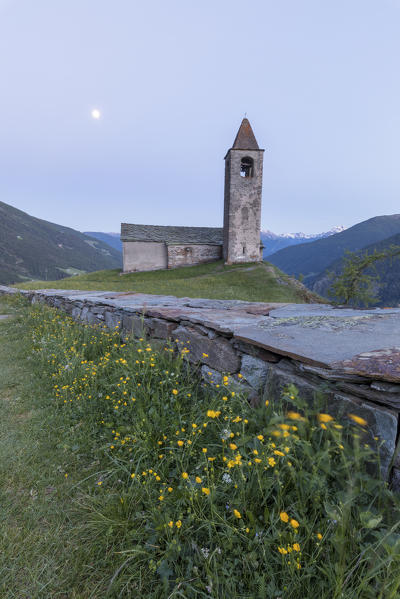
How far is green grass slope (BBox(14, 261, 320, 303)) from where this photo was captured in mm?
17509

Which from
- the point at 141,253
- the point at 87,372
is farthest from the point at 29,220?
the point at 87,372

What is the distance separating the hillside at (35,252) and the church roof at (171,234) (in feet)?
215

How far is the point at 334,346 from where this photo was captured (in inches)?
67.4

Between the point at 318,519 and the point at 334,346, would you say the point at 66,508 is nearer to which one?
the point at 318,519

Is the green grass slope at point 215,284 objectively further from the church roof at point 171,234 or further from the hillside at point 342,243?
the hillside at point 342,243

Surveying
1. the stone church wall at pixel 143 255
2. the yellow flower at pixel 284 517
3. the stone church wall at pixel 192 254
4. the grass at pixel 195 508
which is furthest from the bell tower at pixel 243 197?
the yellow flower at pixel 284 517

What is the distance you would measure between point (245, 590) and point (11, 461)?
6.51ft

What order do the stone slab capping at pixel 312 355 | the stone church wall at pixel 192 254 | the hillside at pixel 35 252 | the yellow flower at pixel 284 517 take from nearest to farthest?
the yellow flower at pixel 284 517, the stone slab capping at pixel 312 355, the stone church wall at pixel 192 254, the hillside at pixel 35 252

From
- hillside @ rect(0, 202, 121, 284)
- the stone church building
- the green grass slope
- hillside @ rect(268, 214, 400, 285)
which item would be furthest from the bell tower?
hillside @ rect(268, 214, 400, 285)

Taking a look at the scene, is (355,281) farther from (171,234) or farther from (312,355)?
(171,234)

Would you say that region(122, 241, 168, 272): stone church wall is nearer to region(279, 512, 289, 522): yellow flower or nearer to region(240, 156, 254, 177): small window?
region(240, 156, 254, 177): small window

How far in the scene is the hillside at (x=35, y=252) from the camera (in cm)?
11106

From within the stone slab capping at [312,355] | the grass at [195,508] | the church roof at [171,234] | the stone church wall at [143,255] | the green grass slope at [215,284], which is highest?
the church roof at [171,234]

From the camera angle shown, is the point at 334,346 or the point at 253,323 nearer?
the point at 334,346
